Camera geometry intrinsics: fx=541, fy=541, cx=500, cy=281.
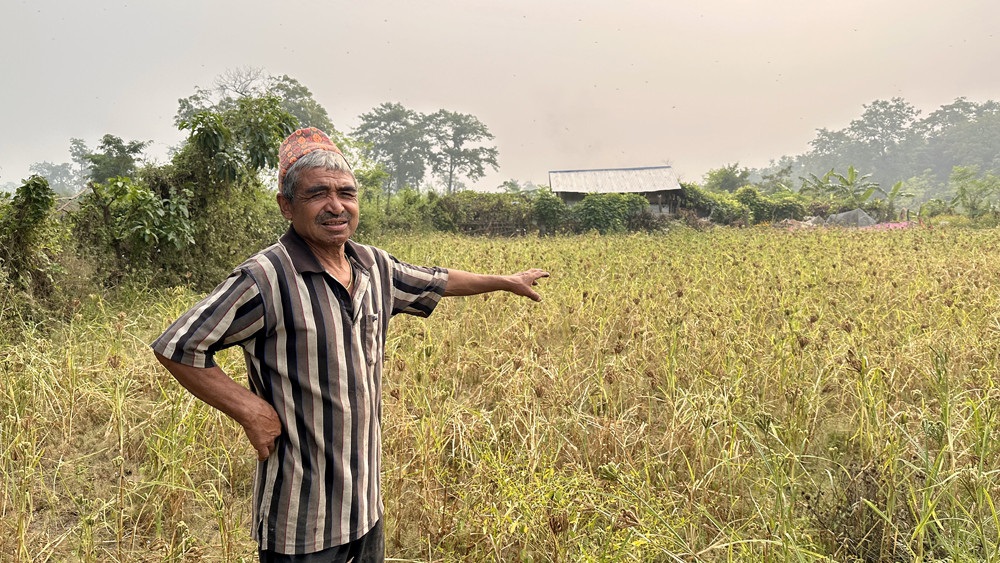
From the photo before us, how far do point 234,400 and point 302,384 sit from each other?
0.46 ft

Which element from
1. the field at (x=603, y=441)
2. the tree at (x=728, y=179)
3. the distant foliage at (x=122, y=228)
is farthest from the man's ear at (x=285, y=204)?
the tree at (x=728, y=179)

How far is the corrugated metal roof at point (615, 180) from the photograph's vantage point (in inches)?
944

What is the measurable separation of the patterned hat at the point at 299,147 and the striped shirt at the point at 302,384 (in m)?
0.19

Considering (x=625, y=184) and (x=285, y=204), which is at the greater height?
(x=625, y=184)

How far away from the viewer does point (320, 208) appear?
52.0 inches

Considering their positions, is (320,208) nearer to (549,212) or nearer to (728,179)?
(549,212)

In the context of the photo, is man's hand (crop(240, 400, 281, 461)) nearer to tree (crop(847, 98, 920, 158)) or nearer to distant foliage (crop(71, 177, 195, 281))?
distant foliage (crop(71, 177, 195, 281))

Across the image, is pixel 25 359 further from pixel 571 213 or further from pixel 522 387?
pixel 571 213

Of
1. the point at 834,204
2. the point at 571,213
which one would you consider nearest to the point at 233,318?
the point at 571,213

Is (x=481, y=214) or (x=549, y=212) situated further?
(x=549, y=212)

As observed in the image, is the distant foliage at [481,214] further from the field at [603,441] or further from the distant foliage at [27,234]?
the field at [603,441]

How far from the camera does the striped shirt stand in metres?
1.19

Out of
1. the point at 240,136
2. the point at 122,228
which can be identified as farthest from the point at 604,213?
the point at 122,228

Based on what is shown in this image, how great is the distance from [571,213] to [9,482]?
18.9 metres
